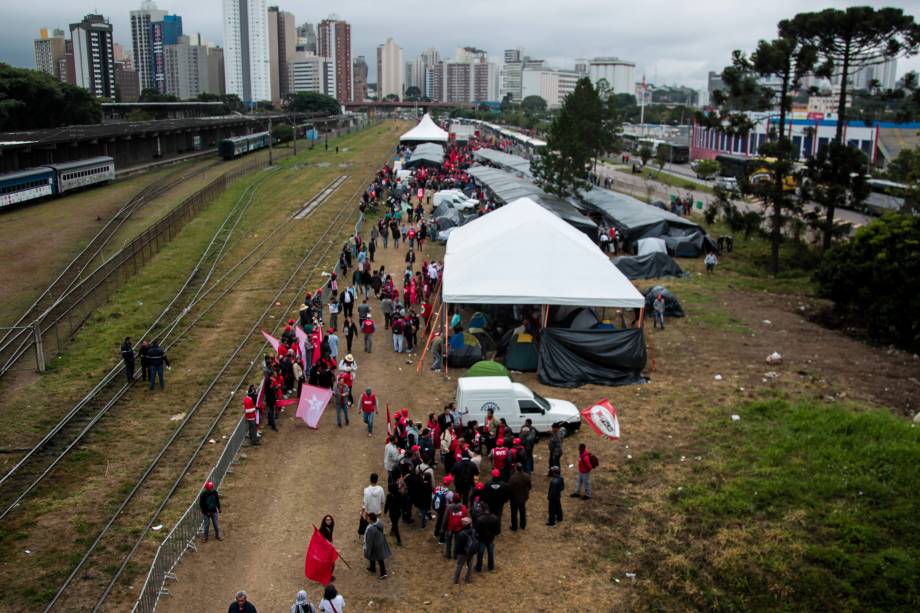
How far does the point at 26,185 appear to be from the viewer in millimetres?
52125

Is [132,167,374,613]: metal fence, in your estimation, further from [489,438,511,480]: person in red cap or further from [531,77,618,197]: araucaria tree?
[531,77,618,197]: araucaria tree

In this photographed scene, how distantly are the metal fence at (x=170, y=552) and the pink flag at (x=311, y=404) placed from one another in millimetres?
2456

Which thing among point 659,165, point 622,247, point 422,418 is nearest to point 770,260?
point 622,247

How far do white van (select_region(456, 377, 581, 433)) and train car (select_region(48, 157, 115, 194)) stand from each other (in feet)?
156

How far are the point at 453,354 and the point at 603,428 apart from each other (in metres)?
7.42

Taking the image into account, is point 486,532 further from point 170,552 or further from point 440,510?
point 170,552

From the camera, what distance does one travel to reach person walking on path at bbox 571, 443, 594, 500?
16094 mm

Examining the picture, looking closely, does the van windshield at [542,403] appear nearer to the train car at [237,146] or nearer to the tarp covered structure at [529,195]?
the tarp covered structure at [529,195]

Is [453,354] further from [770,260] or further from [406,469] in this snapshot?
[770,260]

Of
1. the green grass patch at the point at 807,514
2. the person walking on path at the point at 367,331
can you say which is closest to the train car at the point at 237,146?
the person walking on path at the point at 367,331

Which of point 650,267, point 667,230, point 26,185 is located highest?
point 26,185

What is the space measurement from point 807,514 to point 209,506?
433 inches

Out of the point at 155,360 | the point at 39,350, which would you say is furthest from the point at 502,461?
the point at 39,350

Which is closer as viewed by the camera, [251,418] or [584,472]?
[584,472]
